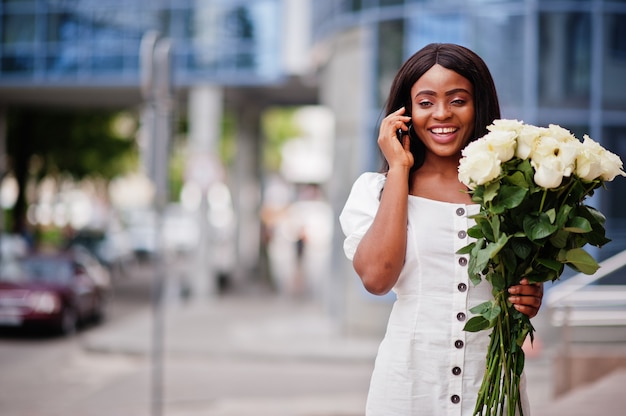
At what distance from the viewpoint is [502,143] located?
266 cm

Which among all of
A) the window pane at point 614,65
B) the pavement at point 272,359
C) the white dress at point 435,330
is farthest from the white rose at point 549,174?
the window pane at point 614,65

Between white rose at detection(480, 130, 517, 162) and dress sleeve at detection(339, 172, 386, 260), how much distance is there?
448 millimetres

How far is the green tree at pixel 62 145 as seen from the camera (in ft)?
118

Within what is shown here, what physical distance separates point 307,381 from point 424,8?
696 cm

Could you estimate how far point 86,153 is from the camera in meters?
40.6

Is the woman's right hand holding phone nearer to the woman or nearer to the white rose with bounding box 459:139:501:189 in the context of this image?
the woman

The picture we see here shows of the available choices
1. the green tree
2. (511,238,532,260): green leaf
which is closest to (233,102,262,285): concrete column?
the green tree

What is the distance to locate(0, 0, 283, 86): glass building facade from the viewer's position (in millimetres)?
25422

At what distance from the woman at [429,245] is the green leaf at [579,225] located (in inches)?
8.0

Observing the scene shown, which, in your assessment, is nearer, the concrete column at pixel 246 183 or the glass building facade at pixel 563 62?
the glass building facade at pixel 563 62

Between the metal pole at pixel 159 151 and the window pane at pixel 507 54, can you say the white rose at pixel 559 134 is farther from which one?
the window pane at pixel 507 54

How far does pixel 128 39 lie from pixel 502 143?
24991 mm

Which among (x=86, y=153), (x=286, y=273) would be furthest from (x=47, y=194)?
(x=286, y=273)

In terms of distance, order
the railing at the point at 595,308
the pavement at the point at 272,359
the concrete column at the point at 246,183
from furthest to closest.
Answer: the concrete column at the point at 246,183 < the pavement at the point at 272,359 < the railing at the point at 595,308
